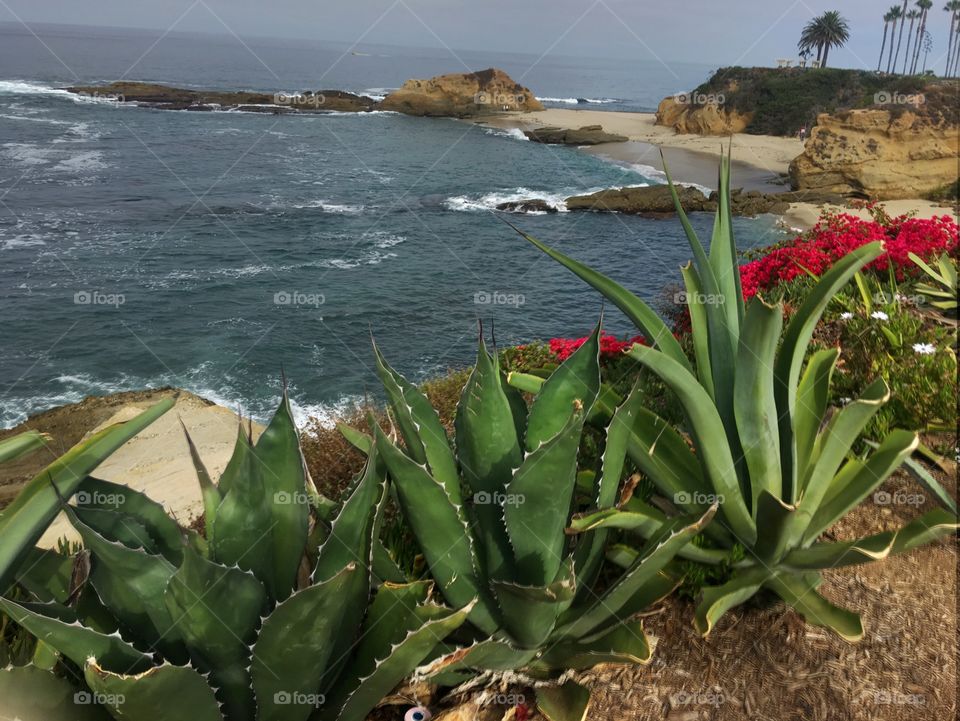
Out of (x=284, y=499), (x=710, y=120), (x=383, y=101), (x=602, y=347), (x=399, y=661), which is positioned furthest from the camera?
(x=383, y=101)

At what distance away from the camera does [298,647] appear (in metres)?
2.26

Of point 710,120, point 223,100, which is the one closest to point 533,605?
point 710,120

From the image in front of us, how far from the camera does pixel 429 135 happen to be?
60.0m

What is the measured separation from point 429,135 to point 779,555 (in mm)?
60253

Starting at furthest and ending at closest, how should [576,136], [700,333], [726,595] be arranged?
1. [576,136]
2. [700,333]
3. [726,595]

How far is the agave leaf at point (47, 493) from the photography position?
2.32 m

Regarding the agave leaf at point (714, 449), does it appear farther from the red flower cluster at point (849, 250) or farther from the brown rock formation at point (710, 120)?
the brown rock formation at point (710, 120)

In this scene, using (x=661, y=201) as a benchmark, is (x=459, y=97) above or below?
above

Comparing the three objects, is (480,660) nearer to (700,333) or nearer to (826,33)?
(700,333)

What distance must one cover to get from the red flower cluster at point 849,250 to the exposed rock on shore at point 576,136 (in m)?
50.6

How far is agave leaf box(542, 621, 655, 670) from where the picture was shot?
2621mm

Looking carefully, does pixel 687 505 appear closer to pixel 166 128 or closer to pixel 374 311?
pixel 374 311

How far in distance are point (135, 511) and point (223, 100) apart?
75857mm

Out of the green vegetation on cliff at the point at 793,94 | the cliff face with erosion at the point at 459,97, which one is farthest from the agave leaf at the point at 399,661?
the cliff face with erosion at the point at 459,97
